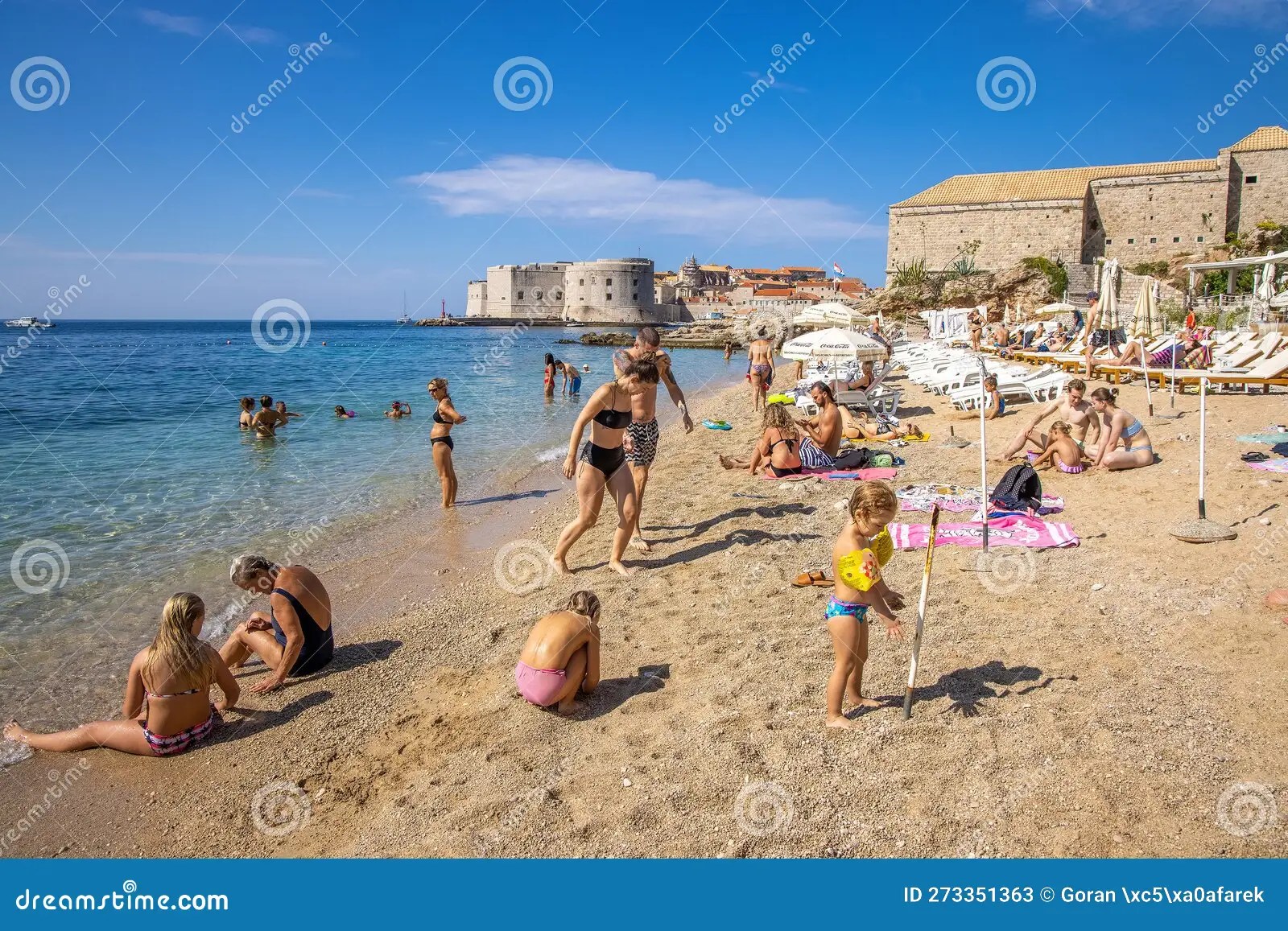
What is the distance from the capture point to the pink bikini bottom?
3.77 m

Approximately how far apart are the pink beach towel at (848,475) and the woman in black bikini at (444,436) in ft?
11.8

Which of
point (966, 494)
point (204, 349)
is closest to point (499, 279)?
point (204, 349)

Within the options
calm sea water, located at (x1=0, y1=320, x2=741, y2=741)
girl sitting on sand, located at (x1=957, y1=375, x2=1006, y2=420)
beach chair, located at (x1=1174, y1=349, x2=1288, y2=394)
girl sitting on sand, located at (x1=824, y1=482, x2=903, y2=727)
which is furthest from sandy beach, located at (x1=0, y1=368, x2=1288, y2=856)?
beach chair, located at (x1=1174, y1=349, x2=1288, y2=394)

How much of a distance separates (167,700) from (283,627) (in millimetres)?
751

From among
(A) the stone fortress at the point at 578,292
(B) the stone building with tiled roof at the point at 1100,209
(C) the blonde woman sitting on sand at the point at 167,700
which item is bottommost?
(C) the blonde woman sitting on sand at the point at 167,700

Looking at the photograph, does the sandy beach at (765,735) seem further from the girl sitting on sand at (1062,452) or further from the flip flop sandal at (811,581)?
the girl sitting on sand at (1062,452)

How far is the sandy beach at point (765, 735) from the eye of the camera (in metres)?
2.87

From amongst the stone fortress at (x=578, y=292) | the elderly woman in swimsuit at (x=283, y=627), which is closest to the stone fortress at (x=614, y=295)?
the stone fortress at (x=578, y=292)

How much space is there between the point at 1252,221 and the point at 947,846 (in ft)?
150

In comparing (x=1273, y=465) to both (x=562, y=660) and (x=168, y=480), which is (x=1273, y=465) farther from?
(x=168, y=480)

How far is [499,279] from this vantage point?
9281 centimetres

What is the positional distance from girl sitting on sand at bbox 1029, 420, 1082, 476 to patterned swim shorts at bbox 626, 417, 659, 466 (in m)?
4.32

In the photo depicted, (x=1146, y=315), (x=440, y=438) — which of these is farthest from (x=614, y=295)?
(x=440, y=438)

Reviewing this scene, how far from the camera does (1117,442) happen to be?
299 inches
